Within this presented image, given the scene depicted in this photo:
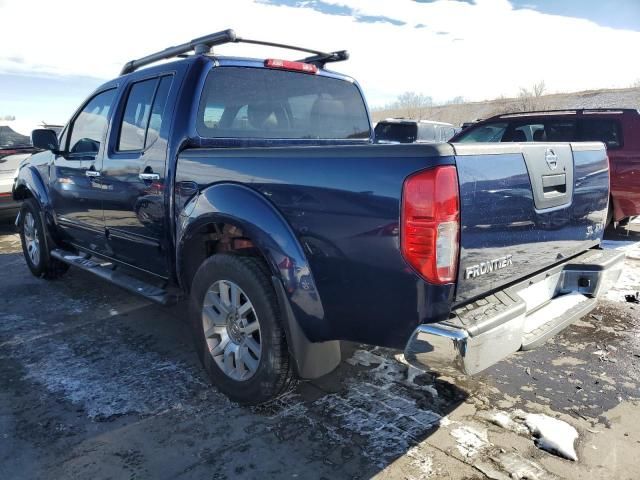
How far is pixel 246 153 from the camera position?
283cm

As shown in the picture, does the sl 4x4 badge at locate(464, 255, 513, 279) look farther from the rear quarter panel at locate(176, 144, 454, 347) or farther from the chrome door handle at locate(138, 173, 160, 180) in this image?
the chrome door handle at locate(138, 173, 160, 180)

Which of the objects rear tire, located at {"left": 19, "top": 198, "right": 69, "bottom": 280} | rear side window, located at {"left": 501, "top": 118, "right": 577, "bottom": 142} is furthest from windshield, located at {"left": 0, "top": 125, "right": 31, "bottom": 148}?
rear side window, located at {"left": 501, "top": 118, "right": 577, "bottom": 142}

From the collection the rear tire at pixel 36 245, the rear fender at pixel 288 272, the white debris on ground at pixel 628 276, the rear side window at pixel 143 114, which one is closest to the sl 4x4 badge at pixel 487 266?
the rear fender at pixel 288 272

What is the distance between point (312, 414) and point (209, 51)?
2422mm

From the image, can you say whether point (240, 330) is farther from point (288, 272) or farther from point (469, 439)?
point (469, 439)

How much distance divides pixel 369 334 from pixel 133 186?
7.04 ft

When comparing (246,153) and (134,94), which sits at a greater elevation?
(134,94)

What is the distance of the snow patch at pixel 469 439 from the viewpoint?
2.55 metres

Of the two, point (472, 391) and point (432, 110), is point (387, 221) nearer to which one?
point (472, 391)

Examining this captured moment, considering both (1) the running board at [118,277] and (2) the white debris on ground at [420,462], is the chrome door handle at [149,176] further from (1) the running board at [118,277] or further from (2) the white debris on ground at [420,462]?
(2) the white debris on ground at [420,462]

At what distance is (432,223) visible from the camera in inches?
83.0

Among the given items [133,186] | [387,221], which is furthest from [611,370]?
[133,186]

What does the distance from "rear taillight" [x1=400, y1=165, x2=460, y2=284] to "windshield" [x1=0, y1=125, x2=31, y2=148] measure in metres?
8.96

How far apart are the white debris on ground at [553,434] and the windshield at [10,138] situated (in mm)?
9275
